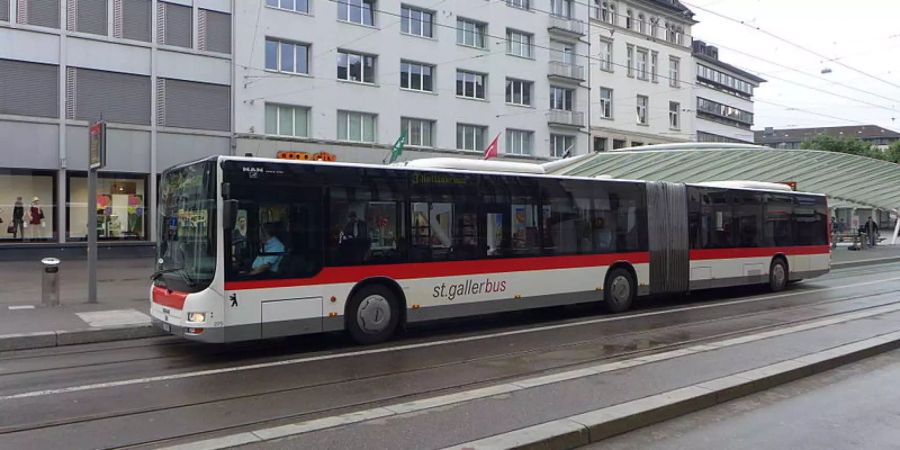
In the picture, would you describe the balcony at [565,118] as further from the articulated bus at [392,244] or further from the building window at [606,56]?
the articulated bus at [392,244]

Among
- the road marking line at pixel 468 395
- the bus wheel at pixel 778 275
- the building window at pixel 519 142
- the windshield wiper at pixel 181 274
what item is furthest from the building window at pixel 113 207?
the road marking line at pixel 468 395

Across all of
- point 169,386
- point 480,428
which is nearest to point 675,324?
point 480,428

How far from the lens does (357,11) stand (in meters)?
34.1

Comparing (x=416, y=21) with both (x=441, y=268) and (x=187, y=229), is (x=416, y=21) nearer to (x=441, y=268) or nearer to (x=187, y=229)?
(x=441, y=268)

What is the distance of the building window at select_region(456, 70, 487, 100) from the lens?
38344 mm

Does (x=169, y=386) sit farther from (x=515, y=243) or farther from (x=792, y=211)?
(x=792, y=211)

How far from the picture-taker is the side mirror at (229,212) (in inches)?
333

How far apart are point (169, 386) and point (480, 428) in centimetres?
383

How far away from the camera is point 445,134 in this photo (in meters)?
37.4

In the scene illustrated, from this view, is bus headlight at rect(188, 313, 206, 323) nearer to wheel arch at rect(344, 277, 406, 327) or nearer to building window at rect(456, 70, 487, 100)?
wheel arch at rect(344, 277, 406, 327)

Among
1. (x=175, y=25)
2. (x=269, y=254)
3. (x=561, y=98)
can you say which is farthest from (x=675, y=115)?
(x=269, y=254)

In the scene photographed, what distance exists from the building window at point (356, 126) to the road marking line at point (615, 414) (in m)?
27.9

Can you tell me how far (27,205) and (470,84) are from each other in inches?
898

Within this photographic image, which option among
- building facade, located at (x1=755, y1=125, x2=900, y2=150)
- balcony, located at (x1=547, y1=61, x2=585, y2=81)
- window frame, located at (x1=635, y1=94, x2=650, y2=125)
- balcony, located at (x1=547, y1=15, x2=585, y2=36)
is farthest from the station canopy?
building facade, located at (x1=755, y1=125, x2=900, y2=150)
